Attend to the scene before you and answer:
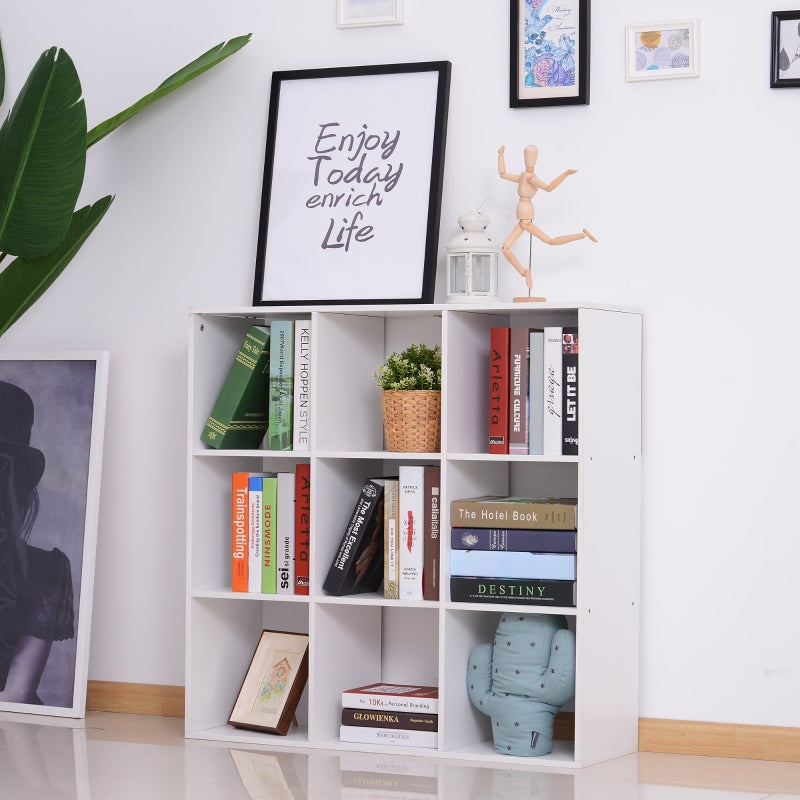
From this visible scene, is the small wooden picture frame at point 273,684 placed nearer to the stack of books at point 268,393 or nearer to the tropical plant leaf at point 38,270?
the stack of books at point 268,393

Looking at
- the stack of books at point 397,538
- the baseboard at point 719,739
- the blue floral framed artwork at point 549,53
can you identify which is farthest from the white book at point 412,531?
the blue floral framed artwork at point 549,53

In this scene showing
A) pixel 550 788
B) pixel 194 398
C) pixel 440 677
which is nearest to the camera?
pixel 550 788

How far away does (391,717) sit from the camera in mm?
2842

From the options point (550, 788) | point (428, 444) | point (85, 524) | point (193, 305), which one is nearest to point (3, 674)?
point (85, 524)

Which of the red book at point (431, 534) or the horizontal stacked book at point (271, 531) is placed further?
the horizontal stacked book at point (271, 531)

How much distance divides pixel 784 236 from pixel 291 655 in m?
1.48

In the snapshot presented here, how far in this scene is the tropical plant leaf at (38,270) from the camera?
314cm

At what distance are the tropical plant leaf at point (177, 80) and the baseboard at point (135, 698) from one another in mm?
1391

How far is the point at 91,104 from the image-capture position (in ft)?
11.2

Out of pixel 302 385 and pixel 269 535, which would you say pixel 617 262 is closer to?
pixel 302 385

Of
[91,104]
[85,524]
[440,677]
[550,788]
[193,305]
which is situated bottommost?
[550,788]

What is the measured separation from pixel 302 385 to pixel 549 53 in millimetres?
970

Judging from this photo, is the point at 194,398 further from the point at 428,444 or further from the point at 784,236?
the point at 784,236

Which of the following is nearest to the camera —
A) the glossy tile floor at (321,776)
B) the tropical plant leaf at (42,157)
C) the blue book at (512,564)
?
the glossy tile floor at (321,776)
